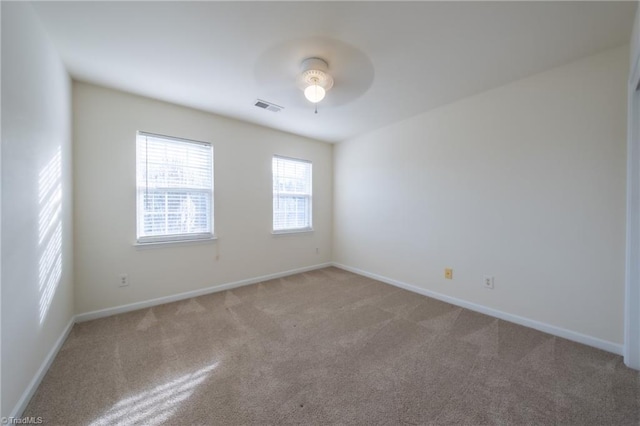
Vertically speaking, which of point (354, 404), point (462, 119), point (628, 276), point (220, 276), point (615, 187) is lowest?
point (354, 404)

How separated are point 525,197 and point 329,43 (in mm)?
2338

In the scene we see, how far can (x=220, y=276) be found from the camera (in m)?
3.31

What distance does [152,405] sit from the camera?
1.43 m

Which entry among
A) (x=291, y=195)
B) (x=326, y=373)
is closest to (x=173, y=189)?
(x=291, y=195)

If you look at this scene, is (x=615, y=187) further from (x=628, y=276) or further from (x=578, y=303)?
(x=578, y=303)

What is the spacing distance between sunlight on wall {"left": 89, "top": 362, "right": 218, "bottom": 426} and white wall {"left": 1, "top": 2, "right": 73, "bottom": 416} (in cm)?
47

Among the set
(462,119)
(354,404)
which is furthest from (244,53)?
(354,404)

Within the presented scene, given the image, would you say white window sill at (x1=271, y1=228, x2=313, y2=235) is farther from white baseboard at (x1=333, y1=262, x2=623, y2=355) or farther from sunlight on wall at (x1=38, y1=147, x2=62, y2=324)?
sunlight on wall at (x1=38, y1=147, x2=62, y2=324)

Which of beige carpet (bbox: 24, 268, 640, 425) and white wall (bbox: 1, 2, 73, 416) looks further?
beige carpet (bbox: 24, 268, 640, 425)

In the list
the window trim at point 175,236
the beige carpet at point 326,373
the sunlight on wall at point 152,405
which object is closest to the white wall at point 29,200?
the beige carpet at point 326,373

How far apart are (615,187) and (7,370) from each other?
4177mm

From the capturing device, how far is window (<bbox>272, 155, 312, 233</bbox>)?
3.94 metres

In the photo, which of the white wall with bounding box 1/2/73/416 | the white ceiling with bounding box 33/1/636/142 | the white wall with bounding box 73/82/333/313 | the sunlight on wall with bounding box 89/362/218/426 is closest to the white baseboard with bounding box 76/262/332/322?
the white wall with bounding box 73/82/333/313

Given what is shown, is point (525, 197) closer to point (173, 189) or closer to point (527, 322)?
point (527, 322)
